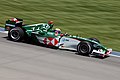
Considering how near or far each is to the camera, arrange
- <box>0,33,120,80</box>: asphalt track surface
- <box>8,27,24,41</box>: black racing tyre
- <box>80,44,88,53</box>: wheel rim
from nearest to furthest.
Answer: <box>0,33,120,80</box>: asphalt track surface → <box>80,44,88,53</box>: wheel rim → <box>8,27,24,41</box>: black racing tyre

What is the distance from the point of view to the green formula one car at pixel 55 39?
46.3ft

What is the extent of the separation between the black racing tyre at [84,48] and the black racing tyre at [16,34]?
2.83 metres

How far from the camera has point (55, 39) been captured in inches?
581

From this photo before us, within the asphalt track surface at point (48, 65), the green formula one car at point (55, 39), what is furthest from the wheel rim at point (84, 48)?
the asphalt track surface at point (48, 65)

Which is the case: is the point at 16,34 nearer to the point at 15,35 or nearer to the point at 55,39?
the point at 15,35

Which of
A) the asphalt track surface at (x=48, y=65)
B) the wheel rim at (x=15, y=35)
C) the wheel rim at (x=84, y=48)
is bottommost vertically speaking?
the asphalt track surface at (x=48, y=65)

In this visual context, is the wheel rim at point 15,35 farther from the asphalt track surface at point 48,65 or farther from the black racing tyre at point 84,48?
the black racing tyre at point 84,48

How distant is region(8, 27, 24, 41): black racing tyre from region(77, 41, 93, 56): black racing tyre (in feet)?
9.29

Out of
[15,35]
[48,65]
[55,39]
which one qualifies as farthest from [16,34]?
[48,65]

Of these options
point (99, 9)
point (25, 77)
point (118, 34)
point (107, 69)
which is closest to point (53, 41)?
point (107, 69)

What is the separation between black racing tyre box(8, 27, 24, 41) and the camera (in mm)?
15116

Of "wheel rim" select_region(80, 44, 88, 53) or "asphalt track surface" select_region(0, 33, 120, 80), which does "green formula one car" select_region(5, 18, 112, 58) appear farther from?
"asphalt track surface" select_region(0, 33, 120, 80)

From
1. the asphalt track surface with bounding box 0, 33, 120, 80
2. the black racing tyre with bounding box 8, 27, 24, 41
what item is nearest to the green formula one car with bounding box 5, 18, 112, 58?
the black racing tyre with bounding box 8, 27, 24, 41

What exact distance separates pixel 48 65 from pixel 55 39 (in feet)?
8.37
